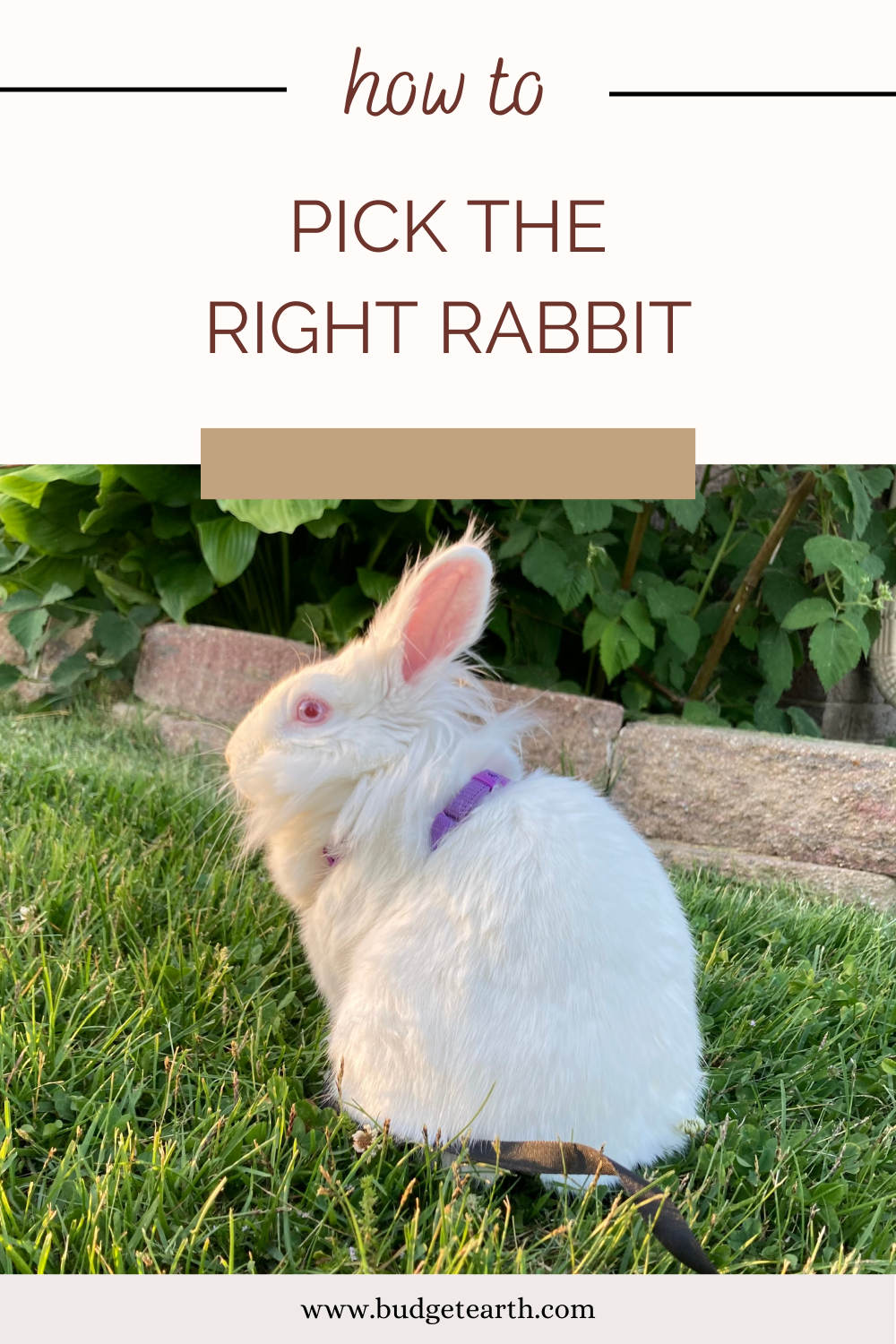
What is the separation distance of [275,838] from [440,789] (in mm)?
329

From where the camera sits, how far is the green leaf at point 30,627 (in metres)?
3.63

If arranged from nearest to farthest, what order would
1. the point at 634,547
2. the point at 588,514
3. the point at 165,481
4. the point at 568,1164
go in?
1. the point at 568,1164
2. the point at 588,514
3. the point at 634,547
4. the point at 165,481

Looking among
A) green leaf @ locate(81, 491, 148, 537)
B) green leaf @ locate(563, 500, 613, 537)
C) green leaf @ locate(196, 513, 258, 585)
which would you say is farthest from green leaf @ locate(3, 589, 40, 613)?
green leaf @ locate(563, 500, 613, 537)

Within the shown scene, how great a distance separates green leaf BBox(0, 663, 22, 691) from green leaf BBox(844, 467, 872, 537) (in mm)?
3053

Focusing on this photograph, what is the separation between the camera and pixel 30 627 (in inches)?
143

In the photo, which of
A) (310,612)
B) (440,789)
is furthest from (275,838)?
(310,612)

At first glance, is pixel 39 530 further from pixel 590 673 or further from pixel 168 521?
pixel 590 673

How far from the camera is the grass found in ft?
4.22

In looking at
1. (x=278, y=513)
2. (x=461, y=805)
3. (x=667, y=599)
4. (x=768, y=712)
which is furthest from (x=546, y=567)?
(x=461, y=805)

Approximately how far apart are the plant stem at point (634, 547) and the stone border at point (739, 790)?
0.57 metres

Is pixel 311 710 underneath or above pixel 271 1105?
above

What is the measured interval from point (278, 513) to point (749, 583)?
161 centimetres

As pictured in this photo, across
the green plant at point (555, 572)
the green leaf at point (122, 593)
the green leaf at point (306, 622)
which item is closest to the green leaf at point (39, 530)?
the green plant at point (555, 572)

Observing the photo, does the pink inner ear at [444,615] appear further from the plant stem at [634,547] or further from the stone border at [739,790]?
the plant stem at [634,547]
